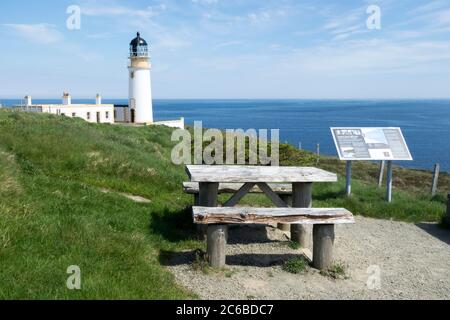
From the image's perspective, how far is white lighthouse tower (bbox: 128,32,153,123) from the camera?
130ft

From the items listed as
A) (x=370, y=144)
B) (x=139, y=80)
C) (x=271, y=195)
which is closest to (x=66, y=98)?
(x=139, y=80)

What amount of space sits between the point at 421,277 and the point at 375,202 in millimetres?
4385

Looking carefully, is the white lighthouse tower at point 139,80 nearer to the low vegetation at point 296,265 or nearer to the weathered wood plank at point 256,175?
the weathered wood plank at point 256,175

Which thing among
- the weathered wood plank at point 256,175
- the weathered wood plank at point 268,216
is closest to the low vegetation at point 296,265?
the weathered wood plank at point 268,216

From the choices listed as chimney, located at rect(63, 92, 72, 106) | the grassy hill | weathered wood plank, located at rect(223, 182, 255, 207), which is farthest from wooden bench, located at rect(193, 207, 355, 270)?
chimney, located at rect(63, 92, 72, 106)

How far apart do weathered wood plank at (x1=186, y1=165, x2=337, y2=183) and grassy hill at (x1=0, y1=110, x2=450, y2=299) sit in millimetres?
1077

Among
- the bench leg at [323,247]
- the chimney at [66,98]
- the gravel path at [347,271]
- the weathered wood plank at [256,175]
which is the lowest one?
the gravel path at [347,271]

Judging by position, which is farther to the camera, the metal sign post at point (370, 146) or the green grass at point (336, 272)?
the metal sign post at point (370, 146)

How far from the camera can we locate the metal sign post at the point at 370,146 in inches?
414

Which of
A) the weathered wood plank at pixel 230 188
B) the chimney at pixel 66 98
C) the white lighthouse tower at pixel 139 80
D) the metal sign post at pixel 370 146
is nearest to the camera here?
the weathered wood plank at pixel 230 188

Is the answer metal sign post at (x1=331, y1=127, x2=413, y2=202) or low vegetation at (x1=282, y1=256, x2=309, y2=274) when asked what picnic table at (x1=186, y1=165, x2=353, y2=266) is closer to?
low vegetation at (x1=282, y1=256, x2=309, y2=274)

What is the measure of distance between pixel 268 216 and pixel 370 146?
18.4 ft

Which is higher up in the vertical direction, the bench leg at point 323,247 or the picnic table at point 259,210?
the picnic table at point 259,210

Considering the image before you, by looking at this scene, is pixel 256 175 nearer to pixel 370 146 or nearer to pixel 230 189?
pixel 230 189
